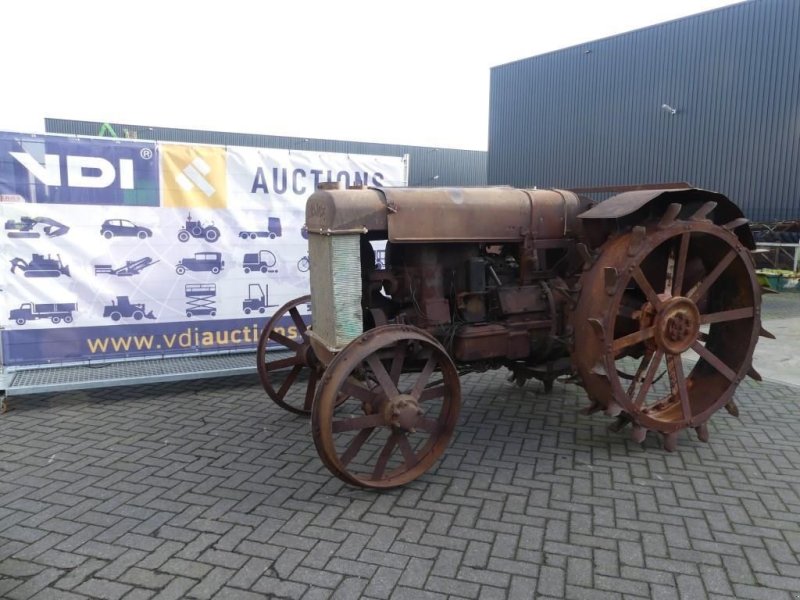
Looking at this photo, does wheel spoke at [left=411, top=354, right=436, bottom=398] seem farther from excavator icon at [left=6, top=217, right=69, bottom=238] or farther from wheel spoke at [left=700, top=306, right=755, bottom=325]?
excavator icon at [left=6, top=217, right=69, bottom=238]

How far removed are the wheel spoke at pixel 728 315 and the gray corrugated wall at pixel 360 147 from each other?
70.3 ft

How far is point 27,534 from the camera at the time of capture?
303 cm

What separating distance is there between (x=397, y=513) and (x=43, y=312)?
11.7 ft

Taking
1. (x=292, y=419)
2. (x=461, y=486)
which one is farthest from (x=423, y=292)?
(x=292, y=419)

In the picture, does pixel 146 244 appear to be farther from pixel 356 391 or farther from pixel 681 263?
pixel 681 263

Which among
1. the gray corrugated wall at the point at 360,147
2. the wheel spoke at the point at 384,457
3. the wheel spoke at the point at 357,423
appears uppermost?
the gray corrugated wall at the point at 360,147

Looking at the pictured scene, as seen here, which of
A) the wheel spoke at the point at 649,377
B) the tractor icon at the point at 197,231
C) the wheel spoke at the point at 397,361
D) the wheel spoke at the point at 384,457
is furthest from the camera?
the tractor icon at the point at 197,231

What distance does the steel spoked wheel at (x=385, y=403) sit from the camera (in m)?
3.27

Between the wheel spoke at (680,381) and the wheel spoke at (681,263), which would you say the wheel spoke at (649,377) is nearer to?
the wheel spoke at (680,381)

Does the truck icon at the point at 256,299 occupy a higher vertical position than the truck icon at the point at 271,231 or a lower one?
lower

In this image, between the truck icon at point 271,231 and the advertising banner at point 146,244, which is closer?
the advertising banner at point 146,244

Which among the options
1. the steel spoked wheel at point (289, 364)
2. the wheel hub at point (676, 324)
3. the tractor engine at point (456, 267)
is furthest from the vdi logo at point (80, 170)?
the wheel hub at point (676, 324)

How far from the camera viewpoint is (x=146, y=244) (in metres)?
5.34

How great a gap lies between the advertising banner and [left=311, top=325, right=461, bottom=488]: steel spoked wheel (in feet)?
7.75
